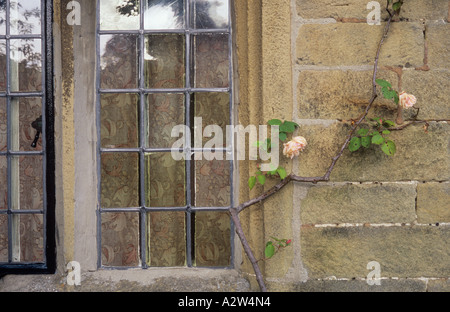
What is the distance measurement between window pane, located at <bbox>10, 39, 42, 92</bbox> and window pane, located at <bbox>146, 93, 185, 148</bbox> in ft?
2.10

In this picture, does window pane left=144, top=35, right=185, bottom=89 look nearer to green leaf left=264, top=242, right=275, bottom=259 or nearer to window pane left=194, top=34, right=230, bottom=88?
window pane left=194, top=34, right=230, bottom=88

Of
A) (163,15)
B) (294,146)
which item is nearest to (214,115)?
(294,146)

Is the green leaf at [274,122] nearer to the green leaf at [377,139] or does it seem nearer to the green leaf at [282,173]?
the green leaf at [282,173]

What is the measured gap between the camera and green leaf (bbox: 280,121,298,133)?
5.37 feet

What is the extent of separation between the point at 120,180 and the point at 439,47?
5.78 ft

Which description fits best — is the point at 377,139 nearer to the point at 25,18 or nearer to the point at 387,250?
the point at 387,250

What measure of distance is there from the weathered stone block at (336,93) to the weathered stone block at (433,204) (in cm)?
42

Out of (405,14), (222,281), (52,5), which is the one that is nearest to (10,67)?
(52,5)

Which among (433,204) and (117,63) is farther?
(117,63)

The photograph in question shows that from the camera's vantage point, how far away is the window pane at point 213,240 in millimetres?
1851

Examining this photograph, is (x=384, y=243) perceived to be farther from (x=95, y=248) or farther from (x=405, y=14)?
(x=95, y=248)

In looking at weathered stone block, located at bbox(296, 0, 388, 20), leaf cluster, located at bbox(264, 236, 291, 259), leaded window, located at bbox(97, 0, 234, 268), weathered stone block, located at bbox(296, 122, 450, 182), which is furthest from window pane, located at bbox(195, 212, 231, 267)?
weathered stone block, located at bbox(296, 0, 388, 20)

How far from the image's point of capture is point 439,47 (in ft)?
5.50

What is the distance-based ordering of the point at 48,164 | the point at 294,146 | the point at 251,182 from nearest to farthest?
the point at 294,146 < the point at 251,182 < the point at 48,164
